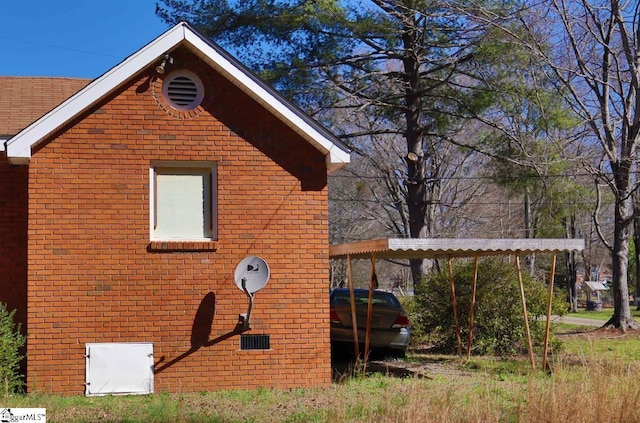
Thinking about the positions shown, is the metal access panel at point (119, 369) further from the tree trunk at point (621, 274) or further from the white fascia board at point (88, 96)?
the tree trunk at point (621, 274)

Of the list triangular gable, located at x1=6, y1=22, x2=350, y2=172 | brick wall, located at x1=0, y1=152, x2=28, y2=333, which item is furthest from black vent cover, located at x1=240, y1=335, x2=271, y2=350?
brick wall, located at x1=0, y1=152, x2=28, y2=333

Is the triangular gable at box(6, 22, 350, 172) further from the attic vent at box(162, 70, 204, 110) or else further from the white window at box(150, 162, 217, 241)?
the white window at box(150, 162, 217, 241)

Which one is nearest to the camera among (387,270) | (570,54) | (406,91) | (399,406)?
(399,406)

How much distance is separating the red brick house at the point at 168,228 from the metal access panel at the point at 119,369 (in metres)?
0.02

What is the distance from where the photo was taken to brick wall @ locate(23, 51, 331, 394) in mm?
12016

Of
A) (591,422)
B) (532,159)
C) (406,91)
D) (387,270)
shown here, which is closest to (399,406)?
(591,422)

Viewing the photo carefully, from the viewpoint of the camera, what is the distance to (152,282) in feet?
40.2

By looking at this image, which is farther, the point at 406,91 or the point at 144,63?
Answer: the point at 406,91

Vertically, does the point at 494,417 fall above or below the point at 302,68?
below

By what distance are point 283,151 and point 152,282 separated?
2.89 m

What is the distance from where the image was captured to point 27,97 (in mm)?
15055

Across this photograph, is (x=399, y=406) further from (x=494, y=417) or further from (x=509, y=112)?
(x=509, y=112)

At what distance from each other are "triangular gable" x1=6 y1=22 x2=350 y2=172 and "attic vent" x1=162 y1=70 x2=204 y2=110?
1.16 ft
